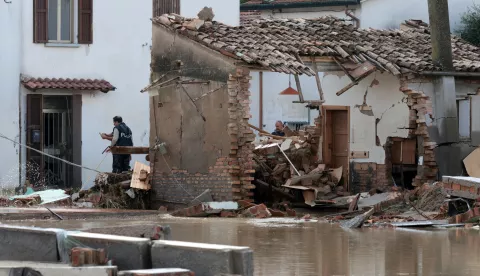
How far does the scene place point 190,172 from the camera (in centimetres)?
2341

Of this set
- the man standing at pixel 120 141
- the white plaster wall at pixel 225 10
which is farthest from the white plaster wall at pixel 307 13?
the man standing at pixel 120 141

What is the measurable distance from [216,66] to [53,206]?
4.74 m

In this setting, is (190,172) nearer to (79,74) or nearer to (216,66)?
(216,66)

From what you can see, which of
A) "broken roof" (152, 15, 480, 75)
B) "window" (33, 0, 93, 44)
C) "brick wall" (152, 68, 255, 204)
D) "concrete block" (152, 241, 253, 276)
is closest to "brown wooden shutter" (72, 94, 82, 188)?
"window" (33, 0, 93, 44)

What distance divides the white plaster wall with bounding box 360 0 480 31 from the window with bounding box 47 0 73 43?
1091 centimetres

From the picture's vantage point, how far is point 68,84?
1163 inches

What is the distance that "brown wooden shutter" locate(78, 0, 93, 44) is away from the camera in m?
30.2

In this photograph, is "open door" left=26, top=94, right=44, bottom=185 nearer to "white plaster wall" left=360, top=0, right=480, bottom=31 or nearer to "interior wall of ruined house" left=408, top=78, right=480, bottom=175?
"interior wall of ruined house" left=408, top=78, right=480, bottom=175

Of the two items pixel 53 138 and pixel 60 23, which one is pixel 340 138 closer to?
pixel 53 138

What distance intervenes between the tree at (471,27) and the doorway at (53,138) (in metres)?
11.8

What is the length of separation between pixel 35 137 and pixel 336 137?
8.64 metres

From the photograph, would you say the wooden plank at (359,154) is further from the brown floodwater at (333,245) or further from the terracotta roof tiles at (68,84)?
the terracotta roof tiles at (68,84)

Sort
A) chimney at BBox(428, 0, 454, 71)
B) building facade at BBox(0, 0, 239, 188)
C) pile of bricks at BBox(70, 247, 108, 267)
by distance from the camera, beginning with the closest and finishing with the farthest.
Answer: pile of bricks at BBox(70, 247, 108, 267) → chimney at BBox(428, 0, 454, 71) → building facade at BBox(0, 0, 239, 188)

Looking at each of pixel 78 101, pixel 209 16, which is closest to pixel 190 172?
pixel 209 16
